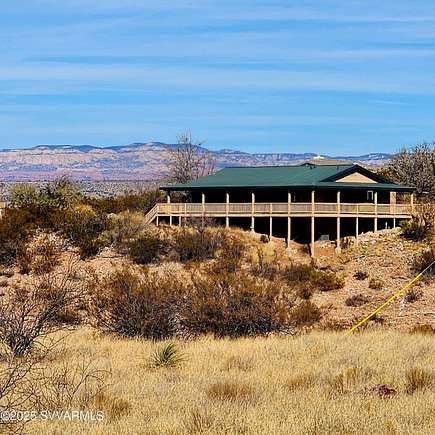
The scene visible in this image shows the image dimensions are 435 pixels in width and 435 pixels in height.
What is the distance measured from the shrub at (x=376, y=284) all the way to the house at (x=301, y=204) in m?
5.42

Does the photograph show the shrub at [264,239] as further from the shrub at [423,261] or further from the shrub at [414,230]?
the shrub at [423,261]

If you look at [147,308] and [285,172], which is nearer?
[147,308]

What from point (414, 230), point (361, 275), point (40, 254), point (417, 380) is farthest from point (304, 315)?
point (414, 230)

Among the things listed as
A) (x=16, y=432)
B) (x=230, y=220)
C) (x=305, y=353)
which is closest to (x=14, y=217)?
(x=230, y=220)

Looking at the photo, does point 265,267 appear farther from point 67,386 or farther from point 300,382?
point 67,386

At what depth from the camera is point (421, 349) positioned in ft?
58.0

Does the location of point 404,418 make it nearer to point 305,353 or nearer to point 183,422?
point 183,422

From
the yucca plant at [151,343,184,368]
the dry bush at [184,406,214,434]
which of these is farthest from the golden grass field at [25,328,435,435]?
the yucca plant at [151,343,184,368]

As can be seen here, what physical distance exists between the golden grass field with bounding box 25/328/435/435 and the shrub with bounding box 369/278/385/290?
18.2 meters

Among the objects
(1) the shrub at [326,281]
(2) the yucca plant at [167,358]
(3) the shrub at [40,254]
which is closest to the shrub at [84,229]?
(3) the shrub at [40,254]

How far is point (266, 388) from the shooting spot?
1330 cm

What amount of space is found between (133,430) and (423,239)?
34.6 metres

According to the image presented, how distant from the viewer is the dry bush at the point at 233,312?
2525 centimetres

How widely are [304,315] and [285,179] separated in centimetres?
2005
